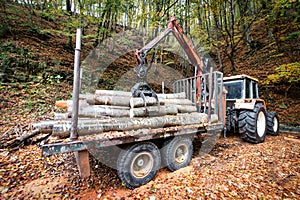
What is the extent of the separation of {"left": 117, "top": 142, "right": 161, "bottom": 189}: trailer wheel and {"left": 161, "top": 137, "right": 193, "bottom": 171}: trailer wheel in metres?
0.29

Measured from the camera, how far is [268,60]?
35.9 ft

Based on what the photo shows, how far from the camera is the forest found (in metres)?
2.50

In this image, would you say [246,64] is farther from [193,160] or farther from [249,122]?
[193,160]

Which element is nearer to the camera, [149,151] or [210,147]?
[149,151]

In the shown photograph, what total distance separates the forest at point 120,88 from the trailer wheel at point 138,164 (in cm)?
15

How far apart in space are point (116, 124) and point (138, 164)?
89cm

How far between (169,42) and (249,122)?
1067cm

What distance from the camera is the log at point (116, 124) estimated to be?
214cm

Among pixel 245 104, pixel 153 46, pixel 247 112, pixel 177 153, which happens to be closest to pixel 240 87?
pixel 245 104

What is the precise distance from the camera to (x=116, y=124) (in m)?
2.46

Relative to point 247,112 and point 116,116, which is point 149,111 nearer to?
point 116,116

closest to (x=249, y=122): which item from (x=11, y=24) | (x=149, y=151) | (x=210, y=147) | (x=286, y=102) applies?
(x=210, y=147)

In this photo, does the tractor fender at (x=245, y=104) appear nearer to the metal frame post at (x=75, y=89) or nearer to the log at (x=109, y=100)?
the log at (x=109, y=100)

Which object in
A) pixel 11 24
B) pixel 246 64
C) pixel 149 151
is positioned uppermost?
pixel 11 24
